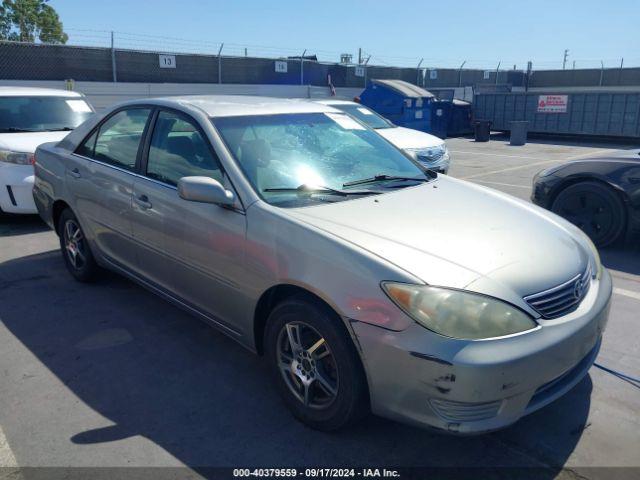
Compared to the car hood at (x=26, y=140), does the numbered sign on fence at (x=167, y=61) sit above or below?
above

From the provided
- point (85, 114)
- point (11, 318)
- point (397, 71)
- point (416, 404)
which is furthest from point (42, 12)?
point (416, 404)

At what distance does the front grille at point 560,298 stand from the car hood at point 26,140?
6.11 meters

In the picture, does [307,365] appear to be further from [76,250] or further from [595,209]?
[595,209]

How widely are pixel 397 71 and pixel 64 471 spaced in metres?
26.0

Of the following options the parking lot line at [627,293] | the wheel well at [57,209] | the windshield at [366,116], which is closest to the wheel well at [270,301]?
the wheel well at [57,209]

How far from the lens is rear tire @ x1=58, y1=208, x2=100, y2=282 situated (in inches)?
181

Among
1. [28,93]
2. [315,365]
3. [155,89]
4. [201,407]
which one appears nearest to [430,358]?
[315,365]

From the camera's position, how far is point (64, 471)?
2492mm

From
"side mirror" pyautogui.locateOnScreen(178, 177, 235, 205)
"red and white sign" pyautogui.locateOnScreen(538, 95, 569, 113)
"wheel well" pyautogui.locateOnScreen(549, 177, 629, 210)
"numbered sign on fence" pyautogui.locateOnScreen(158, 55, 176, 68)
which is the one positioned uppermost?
"numbered sign on fence" pyautogui.locateOnScreen(158, 55, 176, 68)

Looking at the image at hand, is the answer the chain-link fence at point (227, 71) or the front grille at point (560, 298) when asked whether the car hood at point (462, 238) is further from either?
the chain-link fence at point (227, 71)

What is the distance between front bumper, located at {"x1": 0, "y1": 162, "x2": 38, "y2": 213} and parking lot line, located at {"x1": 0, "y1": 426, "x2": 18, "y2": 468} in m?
4.46

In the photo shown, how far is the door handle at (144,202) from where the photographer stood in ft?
11.8

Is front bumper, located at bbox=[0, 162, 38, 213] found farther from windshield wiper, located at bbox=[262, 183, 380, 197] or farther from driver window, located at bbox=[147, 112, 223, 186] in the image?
windshield wiper, located at bbox=[262, 183, 380, 197]

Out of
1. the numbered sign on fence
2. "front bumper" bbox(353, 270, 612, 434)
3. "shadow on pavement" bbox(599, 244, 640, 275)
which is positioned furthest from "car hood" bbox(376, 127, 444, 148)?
the numbered sign on fence
